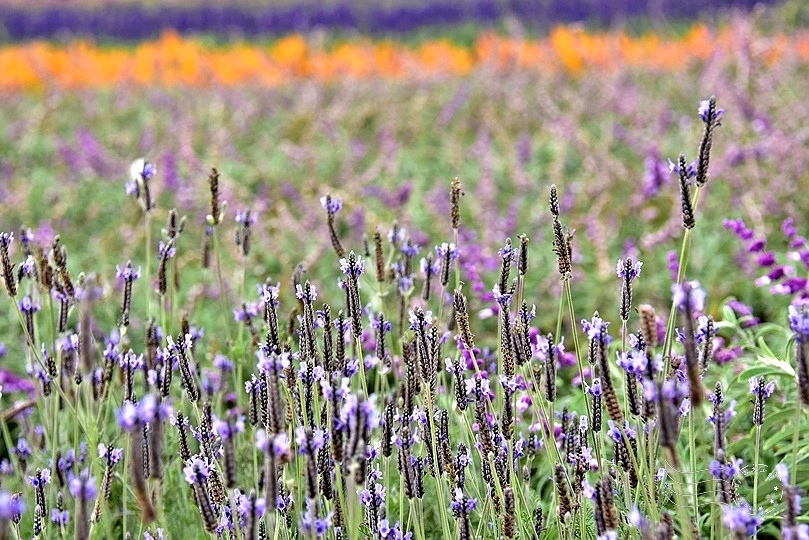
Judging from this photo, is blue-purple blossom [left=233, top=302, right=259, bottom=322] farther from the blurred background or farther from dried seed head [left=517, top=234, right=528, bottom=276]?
dried seed head [left=517, top=234, right=528, bottom=276]

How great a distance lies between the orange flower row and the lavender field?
0.26 m

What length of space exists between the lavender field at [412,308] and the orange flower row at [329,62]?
0.85ft

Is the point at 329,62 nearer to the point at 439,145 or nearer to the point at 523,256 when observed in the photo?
the point at 439,145

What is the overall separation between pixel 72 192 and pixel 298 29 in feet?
28.8

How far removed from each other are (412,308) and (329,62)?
24.2 ft

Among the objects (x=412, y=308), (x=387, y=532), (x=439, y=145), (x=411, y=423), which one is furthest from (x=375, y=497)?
(x=439, y=145)

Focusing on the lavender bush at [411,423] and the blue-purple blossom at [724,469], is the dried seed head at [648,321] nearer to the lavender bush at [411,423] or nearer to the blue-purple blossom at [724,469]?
the lavender bush at [411,423]

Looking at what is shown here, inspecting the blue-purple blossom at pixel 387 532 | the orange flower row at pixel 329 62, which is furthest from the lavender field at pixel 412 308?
the orange flower row at pixel 329 62

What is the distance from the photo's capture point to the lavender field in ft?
4.54

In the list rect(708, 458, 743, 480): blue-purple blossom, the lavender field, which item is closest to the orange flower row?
the lavender field

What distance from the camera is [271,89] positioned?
7809 millimetres

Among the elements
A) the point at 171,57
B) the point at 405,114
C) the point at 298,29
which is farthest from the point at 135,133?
the point at 298,29

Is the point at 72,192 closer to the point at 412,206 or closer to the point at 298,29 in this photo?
the point at 412,206

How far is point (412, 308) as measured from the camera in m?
1.95
